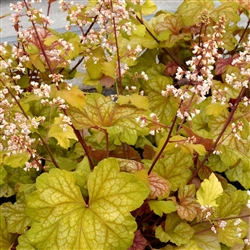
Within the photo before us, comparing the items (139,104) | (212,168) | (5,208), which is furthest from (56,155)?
(212,168)

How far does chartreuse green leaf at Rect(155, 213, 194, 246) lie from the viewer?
1405 millimetres

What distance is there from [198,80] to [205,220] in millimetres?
654

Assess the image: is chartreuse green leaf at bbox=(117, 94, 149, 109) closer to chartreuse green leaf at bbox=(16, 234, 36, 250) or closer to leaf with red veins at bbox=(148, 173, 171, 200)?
leaf with red veins at bbox=(148, 173, 171, 200)

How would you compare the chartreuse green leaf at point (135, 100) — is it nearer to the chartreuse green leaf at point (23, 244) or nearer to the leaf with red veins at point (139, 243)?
the leaf with red veins at point (139, 243)

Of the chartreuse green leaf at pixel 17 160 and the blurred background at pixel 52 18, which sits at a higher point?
the chartreuse green leaf at pixel 17 160

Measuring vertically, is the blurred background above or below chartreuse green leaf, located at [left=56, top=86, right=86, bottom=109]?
below

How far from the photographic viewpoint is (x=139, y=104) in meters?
1.51

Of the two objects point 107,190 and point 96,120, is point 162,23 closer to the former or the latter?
point 96,120

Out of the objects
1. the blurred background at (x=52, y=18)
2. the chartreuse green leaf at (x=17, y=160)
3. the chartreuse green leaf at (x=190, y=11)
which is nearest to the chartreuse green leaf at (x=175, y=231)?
the chartreuse green leaf at (x=17, y=160)

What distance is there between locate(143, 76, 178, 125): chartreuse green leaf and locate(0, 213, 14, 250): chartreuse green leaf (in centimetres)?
81

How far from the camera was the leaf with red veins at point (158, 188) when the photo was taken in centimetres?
136

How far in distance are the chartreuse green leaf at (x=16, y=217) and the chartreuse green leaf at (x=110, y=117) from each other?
38 cm

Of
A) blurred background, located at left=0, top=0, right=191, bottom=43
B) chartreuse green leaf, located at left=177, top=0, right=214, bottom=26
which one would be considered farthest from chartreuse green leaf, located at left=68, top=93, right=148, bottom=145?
blurred background, located at left=0, top=0, right=191, bottom=43

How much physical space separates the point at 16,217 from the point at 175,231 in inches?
22.1
